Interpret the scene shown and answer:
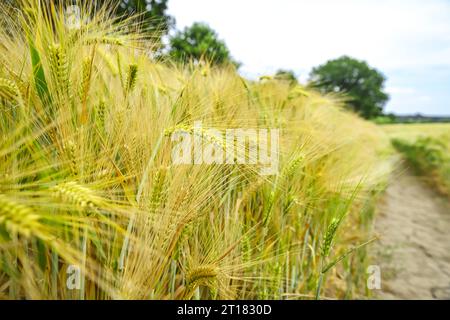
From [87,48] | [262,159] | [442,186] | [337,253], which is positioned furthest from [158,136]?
[442,186]

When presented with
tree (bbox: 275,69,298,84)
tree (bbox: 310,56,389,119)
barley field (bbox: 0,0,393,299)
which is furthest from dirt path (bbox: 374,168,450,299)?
tree (bbox: 310,56,389,119)

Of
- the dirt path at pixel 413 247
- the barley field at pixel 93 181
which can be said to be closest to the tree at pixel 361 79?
the dirt path at pixel 413 247

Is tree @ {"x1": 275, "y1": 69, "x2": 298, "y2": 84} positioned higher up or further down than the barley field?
higher up

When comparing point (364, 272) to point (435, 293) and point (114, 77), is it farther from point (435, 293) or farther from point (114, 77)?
point (114, 77)

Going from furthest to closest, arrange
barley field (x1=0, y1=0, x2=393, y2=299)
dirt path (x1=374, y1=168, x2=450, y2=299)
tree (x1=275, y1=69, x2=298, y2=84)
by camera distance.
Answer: dirt path (x1=374, y1=168, x2=450, y2=299), tree (x1=275, y1=69, x2=298, y2=84), barley field (x1=0, y1=0, x2=393, y2=299)

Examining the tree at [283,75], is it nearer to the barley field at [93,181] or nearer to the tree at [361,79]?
the barley field at [93,181]

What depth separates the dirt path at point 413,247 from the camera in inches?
88.5

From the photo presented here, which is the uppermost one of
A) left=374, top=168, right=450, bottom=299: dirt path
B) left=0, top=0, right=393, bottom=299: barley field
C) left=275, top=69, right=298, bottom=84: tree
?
left=275, top=69, right=298, bottom=84: tree

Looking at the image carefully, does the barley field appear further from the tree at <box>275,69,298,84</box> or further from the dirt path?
the tree at <box>275,69,298,84</box>

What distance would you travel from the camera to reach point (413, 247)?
118 inches

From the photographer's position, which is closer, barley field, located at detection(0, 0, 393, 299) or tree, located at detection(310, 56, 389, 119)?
barley field, located at detection(0, 0, 393, 299)

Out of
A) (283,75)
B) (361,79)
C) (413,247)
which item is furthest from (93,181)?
(361,79)

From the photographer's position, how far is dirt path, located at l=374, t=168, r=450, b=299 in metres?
2.25
